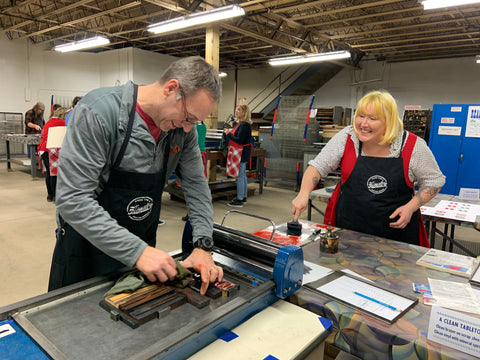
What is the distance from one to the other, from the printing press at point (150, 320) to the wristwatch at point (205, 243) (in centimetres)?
10

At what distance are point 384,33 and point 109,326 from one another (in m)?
8.88

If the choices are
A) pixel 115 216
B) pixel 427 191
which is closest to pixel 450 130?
pixel 427 191

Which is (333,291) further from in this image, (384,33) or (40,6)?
(40,6)

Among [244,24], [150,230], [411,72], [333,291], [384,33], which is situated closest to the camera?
[333,291]

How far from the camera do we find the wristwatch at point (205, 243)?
4.10 ft

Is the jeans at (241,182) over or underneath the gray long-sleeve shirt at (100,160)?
underneath

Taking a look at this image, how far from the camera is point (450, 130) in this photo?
5668 mm

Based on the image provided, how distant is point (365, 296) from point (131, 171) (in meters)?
0.89

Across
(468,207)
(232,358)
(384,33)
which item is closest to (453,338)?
(232,358)

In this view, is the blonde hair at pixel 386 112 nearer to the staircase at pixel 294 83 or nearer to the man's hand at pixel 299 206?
the man's hand at pixel 299 206

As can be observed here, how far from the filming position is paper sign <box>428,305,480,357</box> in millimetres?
856

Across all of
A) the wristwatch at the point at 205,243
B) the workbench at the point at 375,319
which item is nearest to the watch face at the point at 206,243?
the wristwatch at the point at 205,243

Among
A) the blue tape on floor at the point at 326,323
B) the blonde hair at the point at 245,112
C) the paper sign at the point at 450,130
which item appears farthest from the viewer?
the paper sign at the point at 450,130

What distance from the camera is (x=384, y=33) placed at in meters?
8.00
